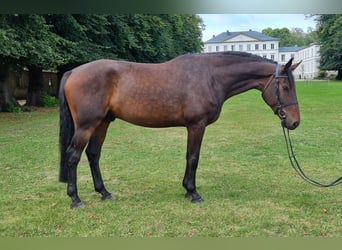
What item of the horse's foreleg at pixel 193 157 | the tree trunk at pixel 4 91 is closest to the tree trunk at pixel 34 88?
the tree trunk at pixel 4 91

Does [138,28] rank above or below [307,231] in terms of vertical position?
above

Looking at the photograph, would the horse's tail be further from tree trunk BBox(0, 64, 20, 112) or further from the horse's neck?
tree trunk BBox(0, 64, 20, 112)

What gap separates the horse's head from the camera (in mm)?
3402

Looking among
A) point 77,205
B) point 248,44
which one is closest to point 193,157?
point 77,205

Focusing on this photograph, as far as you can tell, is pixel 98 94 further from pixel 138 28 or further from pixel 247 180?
pixel 138 28

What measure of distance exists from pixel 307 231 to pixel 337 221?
0.34 m

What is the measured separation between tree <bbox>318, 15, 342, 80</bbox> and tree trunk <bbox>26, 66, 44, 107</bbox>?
1288 cm

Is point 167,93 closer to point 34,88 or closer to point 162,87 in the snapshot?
point 162,87

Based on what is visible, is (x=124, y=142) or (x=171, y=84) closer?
(x=171, y=84)

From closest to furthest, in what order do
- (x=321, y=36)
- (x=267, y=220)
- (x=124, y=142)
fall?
(x=267, y=220)
(x=124, y=142)
(x=321, y=36)

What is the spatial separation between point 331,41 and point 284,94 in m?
20.9

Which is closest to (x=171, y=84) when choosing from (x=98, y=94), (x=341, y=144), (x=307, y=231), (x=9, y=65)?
(x=98, y=94)

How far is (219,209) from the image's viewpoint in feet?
10.9

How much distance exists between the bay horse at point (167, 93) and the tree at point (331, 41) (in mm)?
16160
